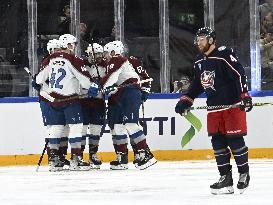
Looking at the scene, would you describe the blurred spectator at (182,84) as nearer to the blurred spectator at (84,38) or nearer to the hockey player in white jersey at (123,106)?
the blurred spectator at (84,38)

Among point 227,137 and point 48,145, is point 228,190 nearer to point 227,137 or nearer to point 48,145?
point 227,137

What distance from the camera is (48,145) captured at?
31.2 feet

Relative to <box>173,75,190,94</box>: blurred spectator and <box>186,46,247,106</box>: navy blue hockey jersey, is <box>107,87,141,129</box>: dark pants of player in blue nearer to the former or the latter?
<box>173,75,190,94</box>: blurred spectator

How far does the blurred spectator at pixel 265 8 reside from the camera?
11.3 metres

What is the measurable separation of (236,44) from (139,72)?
7.92ft

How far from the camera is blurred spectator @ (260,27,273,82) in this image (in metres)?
11.3

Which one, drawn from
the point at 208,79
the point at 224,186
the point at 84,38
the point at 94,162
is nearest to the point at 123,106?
the point at 94,162

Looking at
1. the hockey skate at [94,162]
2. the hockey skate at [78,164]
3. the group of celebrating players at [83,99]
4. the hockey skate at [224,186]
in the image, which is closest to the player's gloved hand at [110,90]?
the group of celebrating players at [83,99]

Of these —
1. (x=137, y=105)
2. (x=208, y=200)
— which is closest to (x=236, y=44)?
(x=137, y=105)

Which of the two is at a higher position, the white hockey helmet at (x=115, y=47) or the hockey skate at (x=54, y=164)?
the white hockey helmet at (x=115, y=47)

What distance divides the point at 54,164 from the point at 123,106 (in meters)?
0.96

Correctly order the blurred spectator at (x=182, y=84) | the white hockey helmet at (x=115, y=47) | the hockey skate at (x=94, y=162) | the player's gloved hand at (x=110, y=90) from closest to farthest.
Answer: the player's gloved hand at (x=110, y=90) < the white hockey helmet at (x=115, y=47) < the hockey skate at (x=94, y=162) < the blurred spectator at (x=182, y=84)

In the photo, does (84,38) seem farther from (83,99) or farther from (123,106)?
(123,106)

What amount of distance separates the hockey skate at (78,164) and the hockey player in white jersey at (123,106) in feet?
0.92
